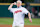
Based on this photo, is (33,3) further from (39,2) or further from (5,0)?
(5,0)

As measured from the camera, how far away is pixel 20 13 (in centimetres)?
583

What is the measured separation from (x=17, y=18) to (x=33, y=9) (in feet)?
44.3

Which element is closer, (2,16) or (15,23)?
Answer: (15,23)

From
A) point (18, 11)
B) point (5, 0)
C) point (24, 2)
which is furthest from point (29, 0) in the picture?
point (18, 11)

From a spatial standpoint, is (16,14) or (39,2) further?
(39,2)

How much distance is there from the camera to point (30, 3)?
62.6 ft

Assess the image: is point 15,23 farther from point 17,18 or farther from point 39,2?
point 39,2

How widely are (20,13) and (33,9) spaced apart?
44.1 ft

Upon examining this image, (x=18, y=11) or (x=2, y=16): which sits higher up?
(x=18, y=11)

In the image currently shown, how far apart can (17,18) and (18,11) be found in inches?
10.9

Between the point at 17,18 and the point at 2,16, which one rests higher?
the point at 17,18

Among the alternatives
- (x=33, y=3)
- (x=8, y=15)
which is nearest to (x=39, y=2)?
(x=33, y=3)

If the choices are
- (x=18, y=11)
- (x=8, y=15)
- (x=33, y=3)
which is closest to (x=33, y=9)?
(x=33, y=3)

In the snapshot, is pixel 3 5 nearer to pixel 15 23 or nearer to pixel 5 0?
pixel 5 0
